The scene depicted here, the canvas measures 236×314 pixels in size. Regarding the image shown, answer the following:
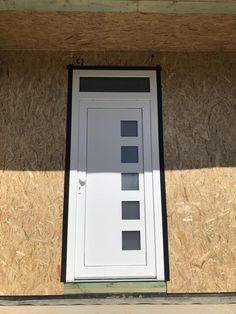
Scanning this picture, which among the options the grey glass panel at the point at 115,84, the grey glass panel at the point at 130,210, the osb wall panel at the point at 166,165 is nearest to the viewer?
the osb wall panel at the point at 166,165

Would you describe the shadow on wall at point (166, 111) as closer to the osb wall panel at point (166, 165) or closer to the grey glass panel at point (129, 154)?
the osb wall panel at point (166, 165)

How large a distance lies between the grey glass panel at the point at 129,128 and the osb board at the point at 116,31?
0.85 meters

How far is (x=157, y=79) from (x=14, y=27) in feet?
5.29

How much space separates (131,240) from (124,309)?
872 millimetres

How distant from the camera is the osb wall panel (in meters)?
3.87

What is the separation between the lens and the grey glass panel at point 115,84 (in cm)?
429

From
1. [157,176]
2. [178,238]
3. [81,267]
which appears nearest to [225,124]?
[157,176]

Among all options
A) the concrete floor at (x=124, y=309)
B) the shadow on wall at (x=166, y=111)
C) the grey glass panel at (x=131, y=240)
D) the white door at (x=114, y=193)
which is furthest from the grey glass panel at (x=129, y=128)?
the concrete floor at (x=124, y=309)

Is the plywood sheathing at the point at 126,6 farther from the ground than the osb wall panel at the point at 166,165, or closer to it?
farther from the ground

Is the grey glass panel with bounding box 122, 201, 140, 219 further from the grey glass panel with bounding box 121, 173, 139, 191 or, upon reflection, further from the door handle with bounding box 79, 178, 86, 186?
the door handle with bounding box 79, 178, 86, 186

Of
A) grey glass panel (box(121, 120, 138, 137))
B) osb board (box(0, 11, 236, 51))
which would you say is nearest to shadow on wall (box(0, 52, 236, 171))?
osb board (box(0, 11, 236, 51))

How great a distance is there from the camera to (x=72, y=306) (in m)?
3.35

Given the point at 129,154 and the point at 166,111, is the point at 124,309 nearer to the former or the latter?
the point at 129,154

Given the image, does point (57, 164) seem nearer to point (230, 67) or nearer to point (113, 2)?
point (113, 2)
